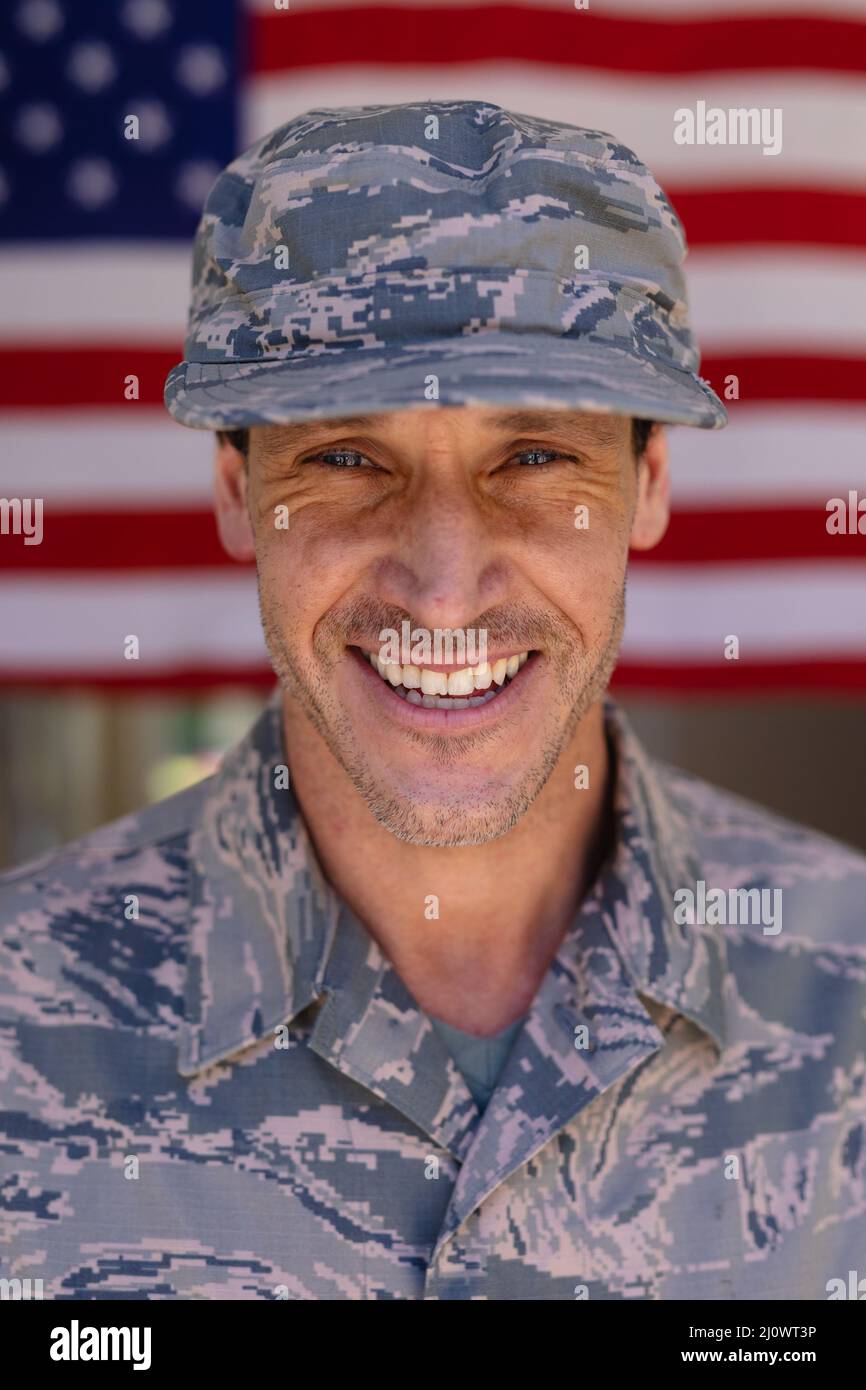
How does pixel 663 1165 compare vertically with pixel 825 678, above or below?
below

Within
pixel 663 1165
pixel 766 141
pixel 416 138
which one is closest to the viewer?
pixel 416 138

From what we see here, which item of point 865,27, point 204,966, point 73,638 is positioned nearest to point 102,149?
point 73,638

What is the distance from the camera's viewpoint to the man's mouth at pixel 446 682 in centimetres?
164

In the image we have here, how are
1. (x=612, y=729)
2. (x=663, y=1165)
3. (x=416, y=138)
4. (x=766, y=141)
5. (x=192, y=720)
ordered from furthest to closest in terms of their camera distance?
(x=192, y=720), (x=766, y=141), (x=612, y=729), (x=663, y=1165), (x=416, y=138)

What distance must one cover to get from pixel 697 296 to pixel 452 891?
1.26 meters

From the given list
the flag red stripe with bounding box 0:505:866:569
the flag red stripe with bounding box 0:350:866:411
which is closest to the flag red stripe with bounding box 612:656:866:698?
the flag red stripe with bounding box 0:505:866:569

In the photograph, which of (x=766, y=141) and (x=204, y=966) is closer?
(x=204, y=966)

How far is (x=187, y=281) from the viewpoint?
8.39 ft

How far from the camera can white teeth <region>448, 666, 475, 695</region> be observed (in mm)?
1640

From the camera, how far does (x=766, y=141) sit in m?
2.53

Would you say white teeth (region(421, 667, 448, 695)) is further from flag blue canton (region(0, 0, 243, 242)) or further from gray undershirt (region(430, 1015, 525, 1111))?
flag blue canton (region(0, 0, 243, 242))

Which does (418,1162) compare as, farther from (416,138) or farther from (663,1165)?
(416,138)

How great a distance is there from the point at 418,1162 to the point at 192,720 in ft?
7.77

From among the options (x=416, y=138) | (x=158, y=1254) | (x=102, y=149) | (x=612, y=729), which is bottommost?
(x=158, y=1254)
